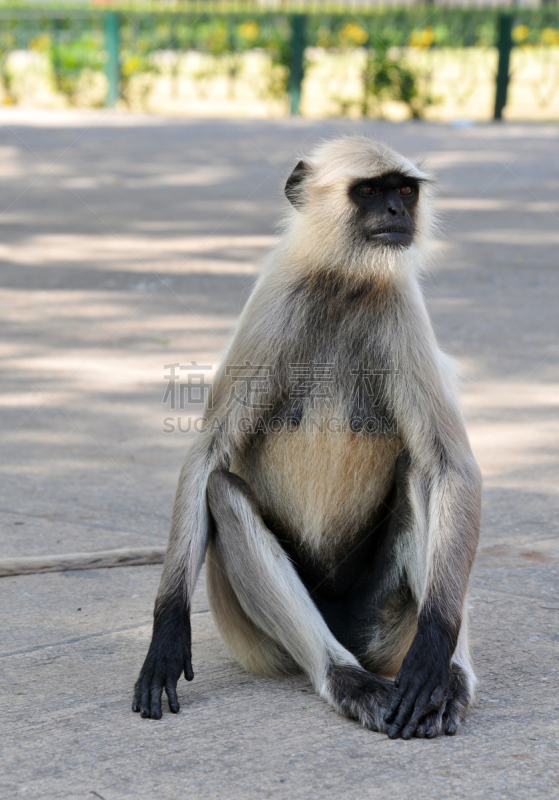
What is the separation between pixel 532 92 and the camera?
755 inches

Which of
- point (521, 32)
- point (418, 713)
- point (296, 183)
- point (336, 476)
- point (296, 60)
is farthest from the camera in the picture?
point (521, 32)

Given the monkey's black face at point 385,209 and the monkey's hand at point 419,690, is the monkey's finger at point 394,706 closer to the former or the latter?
the monkey's hand at point 419,690

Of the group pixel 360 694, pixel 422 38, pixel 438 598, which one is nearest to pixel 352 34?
pixel 422 38

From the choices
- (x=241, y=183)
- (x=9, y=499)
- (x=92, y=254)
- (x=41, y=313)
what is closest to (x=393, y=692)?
Answer: (x=9, y=499)

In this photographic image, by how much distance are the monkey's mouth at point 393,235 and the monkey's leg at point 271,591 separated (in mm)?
763

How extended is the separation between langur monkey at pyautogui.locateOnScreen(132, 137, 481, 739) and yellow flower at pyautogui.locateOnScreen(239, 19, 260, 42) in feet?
51.7

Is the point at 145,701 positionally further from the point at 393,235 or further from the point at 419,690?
the point at 393,235

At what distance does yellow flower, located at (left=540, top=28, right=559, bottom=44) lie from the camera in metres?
18.1

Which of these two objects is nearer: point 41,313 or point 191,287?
point 41,313

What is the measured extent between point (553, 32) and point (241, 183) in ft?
29.6

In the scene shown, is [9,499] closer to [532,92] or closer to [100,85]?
[100,85]

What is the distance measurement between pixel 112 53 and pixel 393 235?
15.6m

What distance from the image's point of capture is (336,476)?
2912mm

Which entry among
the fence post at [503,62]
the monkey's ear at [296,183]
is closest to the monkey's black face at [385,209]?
the monkey's ear at [296,183]
